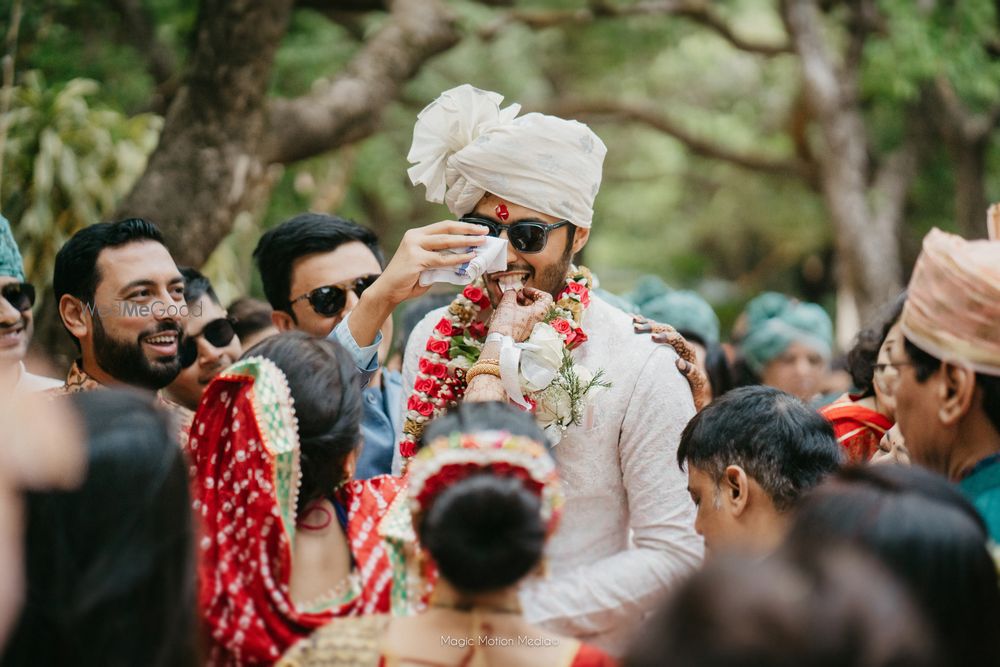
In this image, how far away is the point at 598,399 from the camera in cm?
298

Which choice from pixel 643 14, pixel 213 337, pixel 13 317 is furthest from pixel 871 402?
pixel 643 14

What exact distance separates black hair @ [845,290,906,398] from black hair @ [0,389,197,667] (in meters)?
2.70

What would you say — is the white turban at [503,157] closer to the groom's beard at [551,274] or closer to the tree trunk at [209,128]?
the groom's beard at [551,274]

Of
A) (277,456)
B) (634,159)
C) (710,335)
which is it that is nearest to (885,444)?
(277,456)

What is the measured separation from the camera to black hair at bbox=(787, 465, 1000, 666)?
175 cm

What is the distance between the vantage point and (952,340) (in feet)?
7.61

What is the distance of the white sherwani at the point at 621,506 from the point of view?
9.04 ft

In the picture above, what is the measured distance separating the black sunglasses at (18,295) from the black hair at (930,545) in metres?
3.14

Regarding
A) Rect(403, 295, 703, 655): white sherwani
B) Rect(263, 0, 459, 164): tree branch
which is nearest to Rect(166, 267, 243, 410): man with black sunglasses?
Rect(403, 295, 703, 655): white sherwani

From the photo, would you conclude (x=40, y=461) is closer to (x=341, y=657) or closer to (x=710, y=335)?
(x=341, y=657)

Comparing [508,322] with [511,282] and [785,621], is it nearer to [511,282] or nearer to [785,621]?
[511,282]

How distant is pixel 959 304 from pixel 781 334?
3810 millimetres

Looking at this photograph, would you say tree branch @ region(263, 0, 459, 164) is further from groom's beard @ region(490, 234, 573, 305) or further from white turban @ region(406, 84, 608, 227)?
groom's beard @ region(490, 234, 573, 305)

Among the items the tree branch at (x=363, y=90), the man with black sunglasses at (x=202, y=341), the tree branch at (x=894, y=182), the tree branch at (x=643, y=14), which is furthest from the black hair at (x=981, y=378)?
the tree branch at (x=894, y=182)
